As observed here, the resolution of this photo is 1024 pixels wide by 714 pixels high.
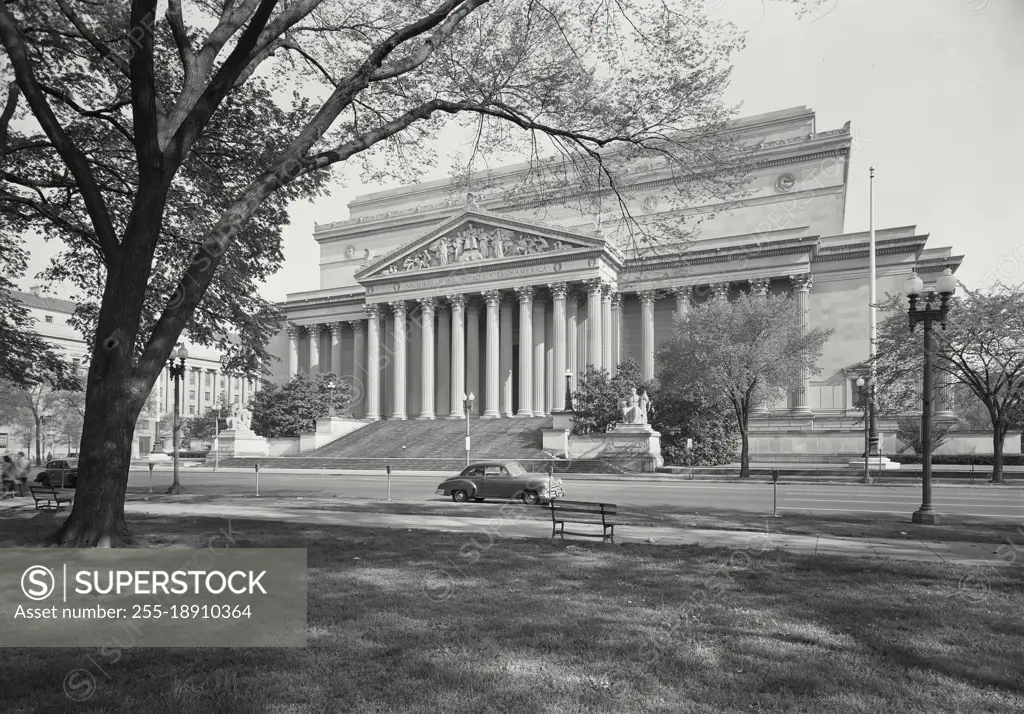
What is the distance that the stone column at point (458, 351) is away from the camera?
56.9 metres

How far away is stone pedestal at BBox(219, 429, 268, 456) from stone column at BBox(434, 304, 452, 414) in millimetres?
15595

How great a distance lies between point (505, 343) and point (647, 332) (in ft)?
39.0

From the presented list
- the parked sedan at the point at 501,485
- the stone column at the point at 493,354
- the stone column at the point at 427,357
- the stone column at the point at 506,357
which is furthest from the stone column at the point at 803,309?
the parked sedan at the point at 501,485

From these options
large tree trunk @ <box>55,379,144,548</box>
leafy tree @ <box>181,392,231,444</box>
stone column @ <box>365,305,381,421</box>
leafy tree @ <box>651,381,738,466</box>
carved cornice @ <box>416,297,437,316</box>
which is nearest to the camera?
large tree trunk @ <box>55,379,144,548</box>

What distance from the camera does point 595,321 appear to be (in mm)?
52062

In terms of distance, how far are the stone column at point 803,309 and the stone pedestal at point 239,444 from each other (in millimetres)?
41257

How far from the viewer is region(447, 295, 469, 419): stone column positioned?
187 ft

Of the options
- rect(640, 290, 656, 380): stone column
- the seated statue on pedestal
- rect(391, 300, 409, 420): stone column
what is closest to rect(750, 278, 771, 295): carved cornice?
rect(640, 290, 656, 380): stone column

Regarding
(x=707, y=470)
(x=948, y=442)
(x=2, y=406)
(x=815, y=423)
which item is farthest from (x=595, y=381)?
(x=2, y=406)

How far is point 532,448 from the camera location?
44656 mm

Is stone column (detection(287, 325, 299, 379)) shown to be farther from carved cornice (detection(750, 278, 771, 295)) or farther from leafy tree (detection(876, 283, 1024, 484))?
leafy tree (detection(876, 283, 1024, 484))

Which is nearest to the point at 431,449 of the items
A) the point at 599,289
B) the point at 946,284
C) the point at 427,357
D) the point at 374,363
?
the point at 427,357

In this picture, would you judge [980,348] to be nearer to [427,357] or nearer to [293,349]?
[427,357]

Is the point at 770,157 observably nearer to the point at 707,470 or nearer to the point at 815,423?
the point at 815,423
